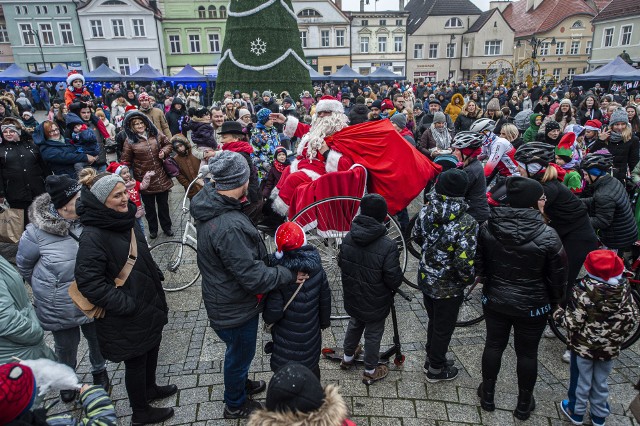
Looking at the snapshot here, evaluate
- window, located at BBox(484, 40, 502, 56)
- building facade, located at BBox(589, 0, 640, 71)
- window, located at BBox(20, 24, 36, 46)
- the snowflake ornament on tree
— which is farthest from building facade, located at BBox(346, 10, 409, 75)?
the snowflake ornament on tree

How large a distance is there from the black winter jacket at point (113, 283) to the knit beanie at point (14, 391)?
3.47ft

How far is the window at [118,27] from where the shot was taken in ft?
135

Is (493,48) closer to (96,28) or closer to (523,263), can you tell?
(96,28)

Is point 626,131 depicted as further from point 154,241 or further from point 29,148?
point 29,148

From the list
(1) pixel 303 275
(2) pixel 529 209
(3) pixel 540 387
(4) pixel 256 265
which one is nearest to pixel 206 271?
(4) pixel 256 265

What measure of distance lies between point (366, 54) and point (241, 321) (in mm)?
48991

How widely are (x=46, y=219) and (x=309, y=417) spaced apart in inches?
102

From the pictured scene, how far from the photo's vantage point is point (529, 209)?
2830 mm

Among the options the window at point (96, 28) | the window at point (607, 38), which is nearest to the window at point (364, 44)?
the window at point (607, 38)

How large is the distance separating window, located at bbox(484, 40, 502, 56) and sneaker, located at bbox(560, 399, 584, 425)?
5272cm

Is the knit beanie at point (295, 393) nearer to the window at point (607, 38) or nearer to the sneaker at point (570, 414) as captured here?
the sneaker at point (570, 414)

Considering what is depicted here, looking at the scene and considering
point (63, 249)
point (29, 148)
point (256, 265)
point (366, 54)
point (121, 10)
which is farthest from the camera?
point (366, 54)

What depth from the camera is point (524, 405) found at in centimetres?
313

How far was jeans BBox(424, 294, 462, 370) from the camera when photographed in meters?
3.42
